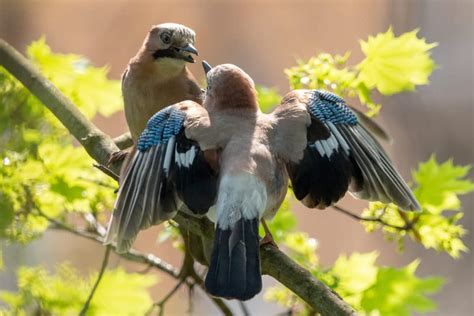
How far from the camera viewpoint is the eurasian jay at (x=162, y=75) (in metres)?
2.94

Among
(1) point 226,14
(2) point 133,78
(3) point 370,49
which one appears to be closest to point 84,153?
(2) point 133,78

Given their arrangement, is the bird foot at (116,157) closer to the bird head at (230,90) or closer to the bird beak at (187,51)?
the bird head at (230,90)

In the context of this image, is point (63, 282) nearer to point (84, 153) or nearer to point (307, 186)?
point (84, 153)

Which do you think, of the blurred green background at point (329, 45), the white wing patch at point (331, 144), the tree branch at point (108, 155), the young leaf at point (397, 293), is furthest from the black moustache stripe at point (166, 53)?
the blurred green background at point (329, 45)

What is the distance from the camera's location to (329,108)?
230cm

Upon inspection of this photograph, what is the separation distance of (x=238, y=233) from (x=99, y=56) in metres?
4.10

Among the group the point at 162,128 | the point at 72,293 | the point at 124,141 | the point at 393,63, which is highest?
the point at 393,63

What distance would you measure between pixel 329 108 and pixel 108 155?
2.14 feet

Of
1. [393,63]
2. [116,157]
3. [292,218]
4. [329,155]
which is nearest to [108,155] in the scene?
[116,157]

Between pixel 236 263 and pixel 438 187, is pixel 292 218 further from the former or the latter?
pixel 236 263

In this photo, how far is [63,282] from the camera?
7.76 feet

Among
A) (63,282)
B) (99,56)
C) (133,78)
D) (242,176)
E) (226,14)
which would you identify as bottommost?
(63,282)

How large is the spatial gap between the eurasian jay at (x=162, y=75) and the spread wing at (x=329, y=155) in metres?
0.72

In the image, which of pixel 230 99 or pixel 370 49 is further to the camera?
pixel 370 49
